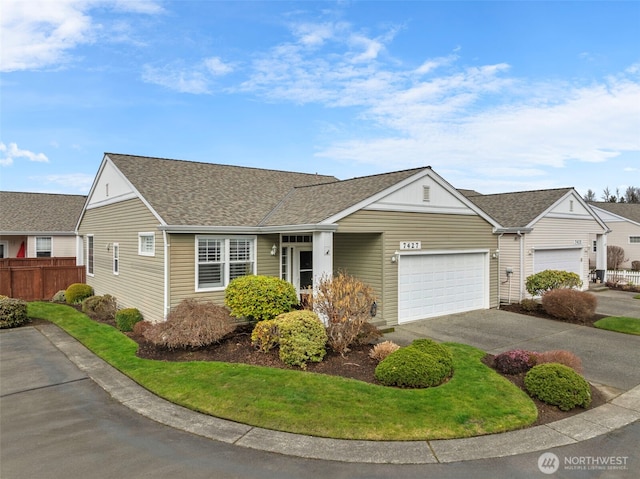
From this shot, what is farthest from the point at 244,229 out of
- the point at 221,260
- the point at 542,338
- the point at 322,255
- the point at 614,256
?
the point at 614,256

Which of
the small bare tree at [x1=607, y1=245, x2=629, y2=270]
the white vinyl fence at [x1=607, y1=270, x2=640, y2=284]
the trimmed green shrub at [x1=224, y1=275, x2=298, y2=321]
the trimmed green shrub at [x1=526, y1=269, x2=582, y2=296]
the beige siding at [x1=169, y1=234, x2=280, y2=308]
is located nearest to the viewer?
the trimmed green shrub at [x1=224, y1=275, x2=298, y2=321]

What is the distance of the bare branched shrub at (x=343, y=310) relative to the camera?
958cm

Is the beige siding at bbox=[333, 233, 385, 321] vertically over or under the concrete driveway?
over

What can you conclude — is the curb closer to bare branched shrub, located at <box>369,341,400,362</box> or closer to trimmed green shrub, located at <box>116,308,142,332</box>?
bare branched shrub, located at <box>369,341,400,362</box>

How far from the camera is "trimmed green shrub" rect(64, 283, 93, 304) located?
17656 millimetres

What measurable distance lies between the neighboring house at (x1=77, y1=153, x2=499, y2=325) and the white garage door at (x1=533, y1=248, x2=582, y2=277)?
337cm

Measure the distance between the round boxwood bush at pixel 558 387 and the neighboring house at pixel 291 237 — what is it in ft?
19.5

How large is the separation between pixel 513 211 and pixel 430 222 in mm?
7753

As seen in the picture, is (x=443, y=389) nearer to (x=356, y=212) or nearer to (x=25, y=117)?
(x=356, y=212)

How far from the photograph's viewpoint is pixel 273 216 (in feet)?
46.4

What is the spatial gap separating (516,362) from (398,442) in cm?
408

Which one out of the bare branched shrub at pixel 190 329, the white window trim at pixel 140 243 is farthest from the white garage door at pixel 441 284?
the white window trim at pixel 140 243

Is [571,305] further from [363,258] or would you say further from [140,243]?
[140,243]

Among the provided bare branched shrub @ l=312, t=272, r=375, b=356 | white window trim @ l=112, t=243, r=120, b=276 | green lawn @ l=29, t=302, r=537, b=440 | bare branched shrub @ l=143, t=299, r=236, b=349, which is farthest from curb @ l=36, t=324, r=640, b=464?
white window trim @ l=112, t=243, r=120, b=276
